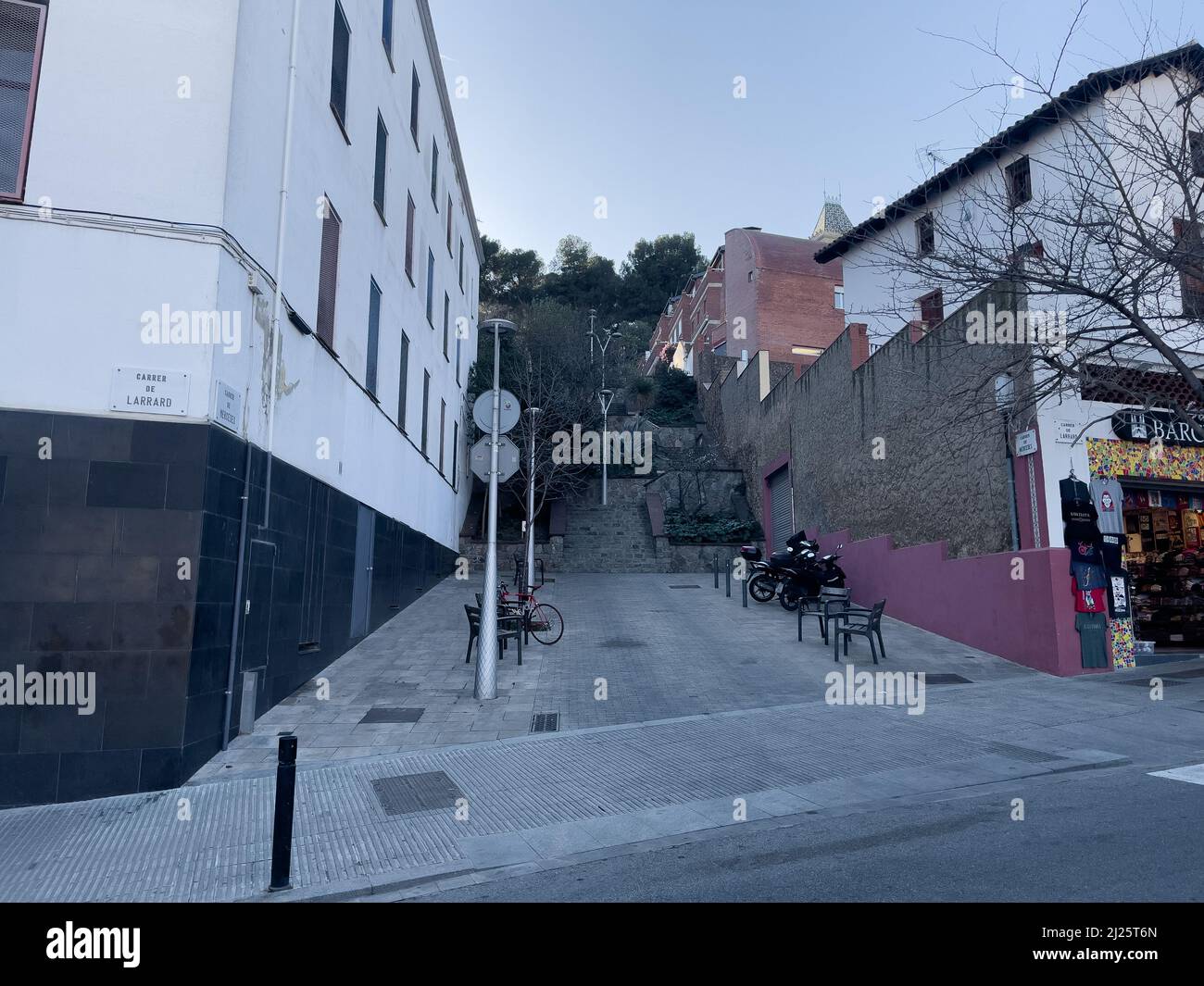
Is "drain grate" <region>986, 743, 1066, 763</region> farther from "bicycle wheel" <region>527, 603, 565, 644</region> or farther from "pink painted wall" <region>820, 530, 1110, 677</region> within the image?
"bicycle wheel" <region>527, 603, 565, 644</region>

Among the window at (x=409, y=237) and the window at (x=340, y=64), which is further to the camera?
the window at (x=409, y=237)

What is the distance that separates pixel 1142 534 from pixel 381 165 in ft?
46.6

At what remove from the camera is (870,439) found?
55.7ft

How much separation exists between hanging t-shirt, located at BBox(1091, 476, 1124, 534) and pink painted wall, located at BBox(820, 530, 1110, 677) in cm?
101

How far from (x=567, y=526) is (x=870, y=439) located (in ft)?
41.4

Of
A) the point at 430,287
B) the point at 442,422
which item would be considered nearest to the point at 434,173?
the point at 430,287

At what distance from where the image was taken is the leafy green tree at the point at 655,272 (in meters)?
56.3

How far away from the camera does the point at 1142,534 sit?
1320cm

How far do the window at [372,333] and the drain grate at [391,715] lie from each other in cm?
590

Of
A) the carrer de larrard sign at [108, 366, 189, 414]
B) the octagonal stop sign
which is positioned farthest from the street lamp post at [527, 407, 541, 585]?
the carrer de larrard sign at [108, 366, 189, 414]

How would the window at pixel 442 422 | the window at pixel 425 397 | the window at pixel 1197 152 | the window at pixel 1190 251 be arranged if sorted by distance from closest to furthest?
the window at pixel 1190 251, the window at pixel 1197 152, the window at pixel 425 397, the window at pixel 442 422

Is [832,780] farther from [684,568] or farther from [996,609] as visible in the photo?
[684,568]

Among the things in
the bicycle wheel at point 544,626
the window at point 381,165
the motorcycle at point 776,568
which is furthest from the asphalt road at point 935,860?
the window at point 381,165

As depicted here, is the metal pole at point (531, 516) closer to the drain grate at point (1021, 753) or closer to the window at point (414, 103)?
the window at point (414, 103)
